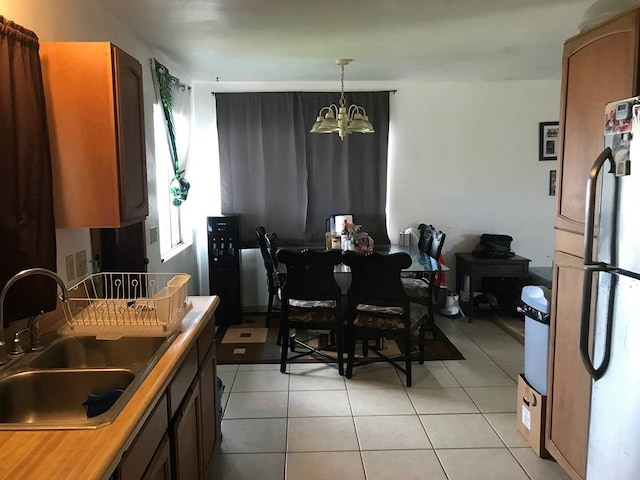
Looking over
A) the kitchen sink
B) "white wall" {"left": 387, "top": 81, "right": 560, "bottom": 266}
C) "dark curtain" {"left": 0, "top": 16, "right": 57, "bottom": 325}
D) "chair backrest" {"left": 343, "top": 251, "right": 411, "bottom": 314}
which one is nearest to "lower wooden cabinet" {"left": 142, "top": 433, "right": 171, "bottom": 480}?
the kitchen sink

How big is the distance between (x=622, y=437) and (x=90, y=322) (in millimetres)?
2103

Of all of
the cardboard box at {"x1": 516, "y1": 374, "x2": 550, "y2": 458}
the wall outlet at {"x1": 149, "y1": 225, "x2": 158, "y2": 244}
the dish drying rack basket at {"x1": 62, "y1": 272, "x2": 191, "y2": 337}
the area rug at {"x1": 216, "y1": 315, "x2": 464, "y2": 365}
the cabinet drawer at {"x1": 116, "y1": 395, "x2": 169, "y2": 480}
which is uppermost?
the wall outlet at {"x1": 149, "y1": 225, "x2": 158, "y2": 244}

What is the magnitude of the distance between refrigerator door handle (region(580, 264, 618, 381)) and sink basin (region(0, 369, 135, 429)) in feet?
5.48

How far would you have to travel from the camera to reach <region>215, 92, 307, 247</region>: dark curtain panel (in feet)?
16.9

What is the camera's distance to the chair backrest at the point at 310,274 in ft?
11.5

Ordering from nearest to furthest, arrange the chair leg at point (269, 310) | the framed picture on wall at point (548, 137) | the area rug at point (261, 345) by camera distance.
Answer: the area rug at point (261, 345) < the chair leg at point (269, 310) < the framed picture on wall at point (548, 137)

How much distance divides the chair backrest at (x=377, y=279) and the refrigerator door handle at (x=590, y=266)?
4.88 feet

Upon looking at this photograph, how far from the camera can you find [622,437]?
1.83 meters

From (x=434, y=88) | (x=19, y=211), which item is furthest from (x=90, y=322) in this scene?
(x=434, y=88)

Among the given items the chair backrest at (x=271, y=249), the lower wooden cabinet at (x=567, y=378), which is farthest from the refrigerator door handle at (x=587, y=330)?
the chair backrest at (x=271, y=249)

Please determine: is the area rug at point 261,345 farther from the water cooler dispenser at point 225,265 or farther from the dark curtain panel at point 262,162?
the dark curtain panel at point 262,162

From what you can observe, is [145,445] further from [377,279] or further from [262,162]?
[262,162]

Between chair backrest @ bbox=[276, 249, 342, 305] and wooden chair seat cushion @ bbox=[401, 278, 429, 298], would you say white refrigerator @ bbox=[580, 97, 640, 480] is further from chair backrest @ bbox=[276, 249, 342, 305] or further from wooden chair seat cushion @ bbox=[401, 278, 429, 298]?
wooden chair seat cushion @ bbox=[401, 278, 429, 298]

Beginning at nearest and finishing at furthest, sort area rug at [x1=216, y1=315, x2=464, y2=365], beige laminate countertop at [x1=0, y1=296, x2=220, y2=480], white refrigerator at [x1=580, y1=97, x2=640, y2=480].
Answer: 1. beige laminate countertop at [x1=0, y1=296, x2=220, y2=480]
2. white refrigerator at [x1=580, y1=97, x2=640, y2=480]
3. area rug at [x1=216, y1=315, x2=464, y2=365]
